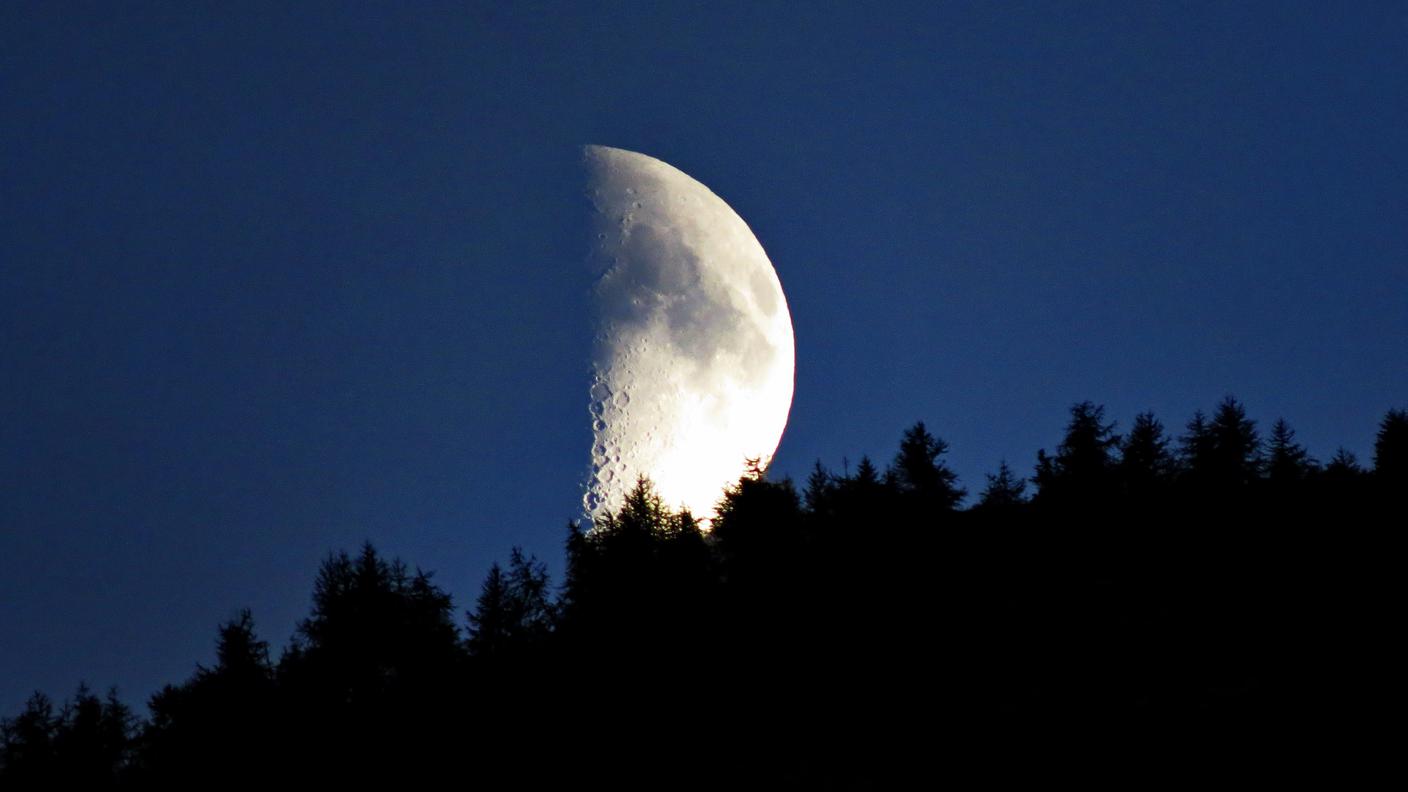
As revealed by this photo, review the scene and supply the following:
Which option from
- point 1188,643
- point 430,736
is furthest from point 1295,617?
point 430,736

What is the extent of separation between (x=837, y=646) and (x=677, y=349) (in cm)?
2726

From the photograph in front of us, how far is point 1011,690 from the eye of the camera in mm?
41812

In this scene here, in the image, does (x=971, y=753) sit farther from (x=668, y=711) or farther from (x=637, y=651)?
(x=637, y=651)

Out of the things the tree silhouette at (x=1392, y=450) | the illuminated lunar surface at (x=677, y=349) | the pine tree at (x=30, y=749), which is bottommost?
the pine tree at (x=30, y=749)

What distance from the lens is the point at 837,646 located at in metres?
49.4

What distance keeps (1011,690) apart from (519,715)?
63.6 feet

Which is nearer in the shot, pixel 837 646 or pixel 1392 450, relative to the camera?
pixel 837 646

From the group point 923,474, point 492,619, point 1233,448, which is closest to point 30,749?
point 492,619

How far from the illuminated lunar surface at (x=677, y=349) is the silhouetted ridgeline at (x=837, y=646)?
633 cm

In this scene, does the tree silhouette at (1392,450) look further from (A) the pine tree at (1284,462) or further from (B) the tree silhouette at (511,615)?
(B) the tree silhouette at (511,615)

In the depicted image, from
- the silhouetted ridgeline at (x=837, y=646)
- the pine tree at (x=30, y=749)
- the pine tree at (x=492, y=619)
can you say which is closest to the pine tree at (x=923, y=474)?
the silhouetted ridgeline at (x=837, y=646)

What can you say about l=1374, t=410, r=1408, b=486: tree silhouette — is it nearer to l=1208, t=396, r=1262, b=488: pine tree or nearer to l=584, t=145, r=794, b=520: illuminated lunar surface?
l=1208, t=396, r=1262, b=488: pine tree

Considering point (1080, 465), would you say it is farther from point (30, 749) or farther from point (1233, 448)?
point (30, 749)

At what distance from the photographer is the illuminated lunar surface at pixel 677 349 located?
7019 centimetres
